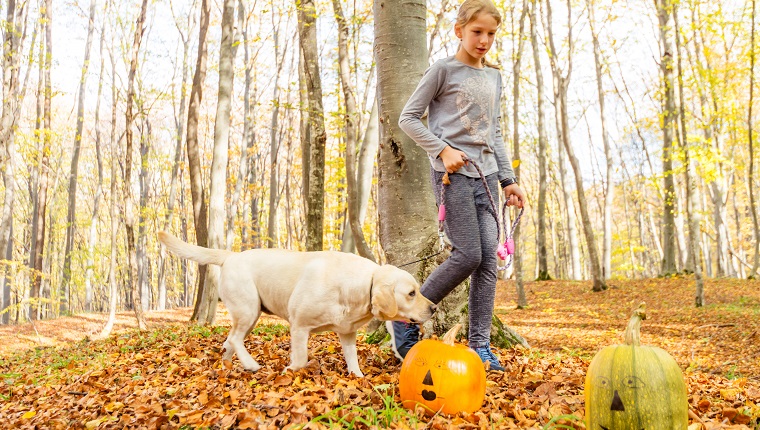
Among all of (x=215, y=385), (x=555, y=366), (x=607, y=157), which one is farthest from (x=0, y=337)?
(x=607, y=157)

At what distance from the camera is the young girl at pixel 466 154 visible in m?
3.56

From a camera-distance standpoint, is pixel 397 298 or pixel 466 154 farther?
pixel 466 154

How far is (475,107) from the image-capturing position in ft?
12.3

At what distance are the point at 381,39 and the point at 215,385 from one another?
10.8 ft

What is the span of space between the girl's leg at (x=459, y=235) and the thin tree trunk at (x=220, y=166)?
676 cm

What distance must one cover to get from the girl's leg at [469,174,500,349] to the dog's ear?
0.69 m

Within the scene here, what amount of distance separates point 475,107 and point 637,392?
222cm

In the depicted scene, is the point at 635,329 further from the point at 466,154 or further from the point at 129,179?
the point at 129,179

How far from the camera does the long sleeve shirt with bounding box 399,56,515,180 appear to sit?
3.72 m

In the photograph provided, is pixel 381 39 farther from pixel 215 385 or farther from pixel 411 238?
pixel 215 385

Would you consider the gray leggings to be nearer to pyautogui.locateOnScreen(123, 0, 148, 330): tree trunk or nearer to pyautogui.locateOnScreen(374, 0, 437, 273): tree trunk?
pyautogui.locateOnScreen(374, 0, 437, 273): tree trunk

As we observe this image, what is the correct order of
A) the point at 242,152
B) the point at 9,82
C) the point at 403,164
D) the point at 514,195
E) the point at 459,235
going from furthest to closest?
the point at 242,152, the point at 9,82, the point at 403,164, the point at 514,195, the point at 459,235

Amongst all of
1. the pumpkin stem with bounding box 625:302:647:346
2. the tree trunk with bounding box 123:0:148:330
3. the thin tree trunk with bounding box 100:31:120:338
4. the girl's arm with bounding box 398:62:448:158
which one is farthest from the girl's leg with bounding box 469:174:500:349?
the thin tree trunk with bounding box 100:31:120:338

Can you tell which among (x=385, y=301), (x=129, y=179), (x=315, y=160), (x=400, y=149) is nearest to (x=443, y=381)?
(x=385, y=301)
